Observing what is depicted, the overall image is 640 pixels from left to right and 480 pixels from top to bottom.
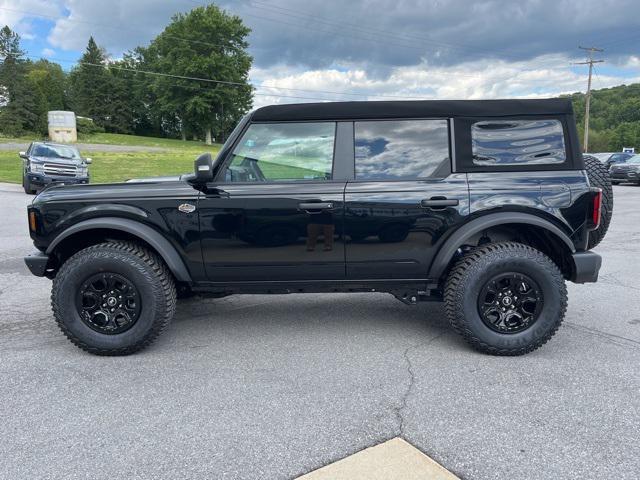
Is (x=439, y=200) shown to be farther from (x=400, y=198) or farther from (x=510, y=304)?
(x=510, y=304)

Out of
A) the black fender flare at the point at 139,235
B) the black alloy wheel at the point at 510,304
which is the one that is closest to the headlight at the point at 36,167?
the black fender flare at the point at 139,235

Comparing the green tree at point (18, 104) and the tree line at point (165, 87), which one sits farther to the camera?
the tree line at point (165, 87)

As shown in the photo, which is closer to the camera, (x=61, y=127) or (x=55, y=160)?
(x=55, y=160)

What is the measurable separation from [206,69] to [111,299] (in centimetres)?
6597

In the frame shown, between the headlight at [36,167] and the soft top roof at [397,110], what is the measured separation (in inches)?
559

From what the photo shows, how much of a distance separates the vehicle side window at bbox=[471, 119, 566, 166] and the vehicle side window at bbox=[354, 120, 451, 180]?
0.86ft

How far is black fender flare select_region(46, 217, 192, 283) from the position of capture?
356 centimetres

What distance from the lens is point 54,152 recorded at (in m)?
16.2

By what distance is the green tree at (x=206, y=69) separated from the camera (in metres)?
65.0

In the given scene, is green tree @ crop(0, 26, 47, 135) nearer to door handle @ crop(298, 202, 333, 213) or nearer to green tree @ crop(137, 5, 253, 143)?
green tree @ crop(137, 5, 253, 143)

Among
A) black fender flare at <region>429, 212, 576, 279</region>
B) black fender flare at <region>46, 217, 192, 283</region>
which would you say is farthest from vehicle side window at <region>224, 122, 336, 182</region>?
black fender flare at <region>429, 212, 576, 279</region>

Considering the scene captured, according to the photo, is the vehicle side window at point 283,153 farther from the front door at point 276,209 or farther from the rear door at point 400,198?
the rear door at point 400,198

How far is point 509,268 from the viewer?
3.52 m

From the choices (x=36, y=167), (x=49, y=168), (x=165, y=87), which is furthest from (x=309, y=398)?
(x=165, y=87)
